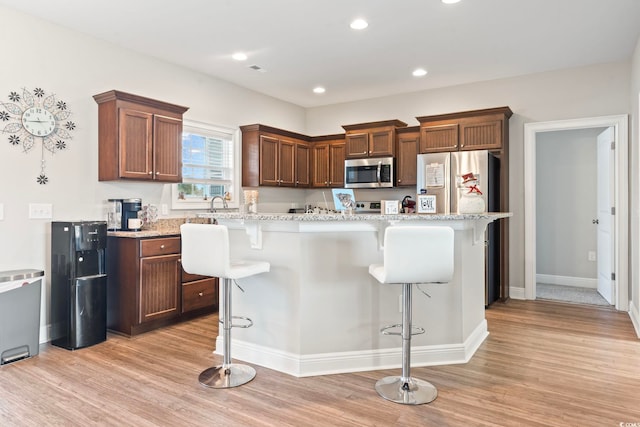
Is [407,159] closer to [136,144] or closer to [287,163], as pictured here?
[287,163]

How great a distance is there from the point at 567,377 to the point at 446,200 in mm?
2451

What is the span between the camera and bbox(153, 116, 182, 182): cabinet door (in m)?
4.13

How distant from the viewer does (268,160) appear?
5.62 metres

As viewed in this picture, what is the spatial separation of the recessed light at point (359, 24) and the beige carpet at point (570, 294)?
392cm

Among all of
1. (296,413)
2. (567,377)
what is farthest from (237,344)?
(567,377)

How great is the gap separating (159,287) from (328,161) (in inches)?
133

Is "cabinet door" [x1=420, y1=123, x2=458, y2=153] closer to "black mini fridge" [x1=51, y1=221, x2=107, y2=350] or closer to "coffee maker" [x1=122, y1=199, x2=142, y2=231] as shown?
"coffee maker" [x1=122, y1=199, x2=142, y2=231]

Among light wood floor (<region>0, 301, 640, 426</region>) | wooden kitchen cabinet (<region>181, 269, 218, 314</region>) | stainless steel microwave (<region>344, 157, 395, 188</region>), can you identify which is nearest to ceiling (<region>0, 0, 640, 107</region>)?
stainless steel microwave (<region>344, 157, 395, 188</region>)

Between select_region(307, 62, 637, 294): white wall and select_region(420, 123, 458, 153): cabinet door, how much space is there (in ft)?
1.90

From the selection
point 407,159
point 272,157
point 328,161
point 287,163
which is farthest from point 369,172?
point 272,157

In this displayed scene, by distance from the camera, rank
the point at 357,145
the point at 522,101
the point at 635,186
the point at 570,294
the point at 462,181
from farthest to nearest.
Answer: the point at 357,145
the point at 570,294
the point at 522,101
the point at 462,181
the point at 635,186

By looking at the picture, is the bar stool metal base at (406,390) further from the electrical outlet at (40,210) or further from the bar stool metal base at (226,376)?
the electrical outlet at (40,210)

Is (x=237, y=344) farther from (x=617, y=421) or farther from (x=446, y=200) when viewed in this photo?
(x=446, y=200)

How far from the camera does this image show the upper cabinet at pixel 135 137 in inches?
149
